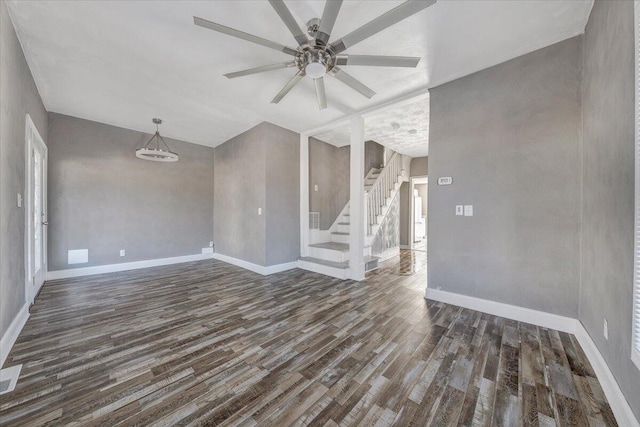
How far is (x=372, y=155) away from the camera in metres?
7.21

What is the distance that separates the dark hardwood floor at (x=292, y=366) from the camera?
1365 millimetres

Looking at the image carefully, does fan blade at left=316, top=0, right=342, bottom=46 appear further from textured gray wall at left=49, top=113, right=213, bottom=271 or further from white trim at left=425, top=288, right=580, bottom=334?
textured gray wall at left=49, top=113, right=213, bottom=271

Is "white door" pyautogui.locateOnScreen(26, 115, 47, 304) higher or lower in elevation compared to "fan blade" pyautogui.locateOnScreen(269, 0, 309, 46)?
lower

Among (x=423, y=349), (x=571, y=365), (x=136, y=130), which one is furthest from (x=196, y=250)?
(x=571, y=365)

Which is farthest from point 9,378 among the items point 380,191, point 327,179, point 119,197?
point 380,191

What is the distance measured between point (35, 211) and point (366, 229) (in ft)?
17.3

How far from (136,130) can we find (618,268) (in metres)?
6.90

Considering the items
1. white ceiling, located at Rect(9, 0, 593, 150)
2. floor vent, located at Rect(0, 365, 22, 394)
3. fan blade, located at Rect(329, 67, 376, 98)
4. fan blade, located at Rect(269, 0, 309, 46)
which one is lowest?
floor vent, located at Rect(0, 365, 22, 394)

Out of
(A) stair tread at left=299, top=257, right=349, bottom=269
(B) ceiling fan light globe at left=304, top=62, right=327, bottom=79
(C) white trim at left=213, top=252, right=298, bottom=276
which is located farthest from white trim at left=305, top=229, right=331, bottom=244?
(B) ceiling fan light globe at left=304, top=62, right=327, bottom=79

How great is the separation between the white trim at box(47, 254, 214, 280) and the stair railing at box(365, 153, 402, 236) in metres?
4.12

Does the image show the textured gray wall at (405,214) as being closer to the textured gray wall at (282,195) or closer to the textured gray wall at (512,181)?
the textured gray wall at (282,195)

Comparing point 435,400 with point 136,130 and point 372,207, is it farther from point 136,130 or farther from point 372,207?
point 136,130

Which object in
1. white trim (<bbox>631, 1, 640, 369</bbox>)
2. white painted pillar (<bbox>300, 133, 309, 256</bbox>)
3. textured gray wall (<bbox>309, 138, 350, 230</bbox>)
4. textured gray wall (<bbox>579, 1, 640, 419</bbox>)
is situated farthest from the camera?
textured gray wall (<bbox>309, 138, 350, 230</bbox>)

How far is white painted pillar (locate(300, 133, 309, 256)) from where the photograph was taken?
4.99 meters
